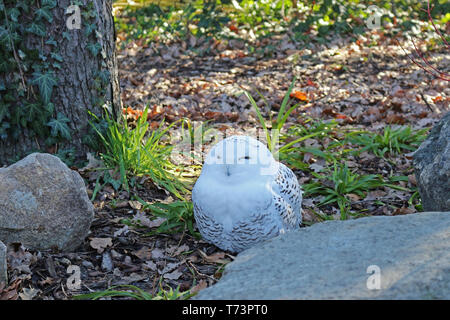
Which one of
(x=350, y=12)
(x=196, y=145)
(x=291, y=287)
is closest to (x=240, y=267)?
(x=291, y=287)

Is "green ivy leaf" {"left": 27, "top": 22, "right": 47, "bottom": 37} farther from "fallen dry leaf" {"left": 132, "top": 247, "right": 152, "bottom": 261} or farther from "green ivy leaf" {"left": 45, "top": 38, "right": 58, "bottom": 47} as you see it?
"fallen dry leaf" {"left": 132, "top": 247, "right": 152, "bottom": 261}

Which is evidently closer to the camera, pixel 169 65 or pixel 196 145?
pixel 196 145

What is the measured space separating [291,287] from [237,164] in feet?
2.79

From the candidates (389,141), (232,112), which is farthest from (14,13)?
(389,141)

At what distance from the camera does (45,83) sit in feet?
12.8

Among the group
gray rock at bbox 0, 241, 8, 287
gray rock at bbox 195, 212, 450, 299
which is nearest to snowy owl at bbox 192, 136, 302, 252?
gray rock at bbox 195, 212, 450, 299

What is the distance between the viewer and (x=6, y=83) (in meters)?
3.90

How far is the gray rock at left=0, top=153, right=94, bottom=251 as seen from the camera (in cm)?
308

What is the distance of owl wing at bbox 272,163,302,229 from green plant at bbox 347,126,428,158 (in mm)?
1499

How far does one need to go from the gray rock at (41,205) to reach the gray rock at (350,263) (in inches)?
43.0

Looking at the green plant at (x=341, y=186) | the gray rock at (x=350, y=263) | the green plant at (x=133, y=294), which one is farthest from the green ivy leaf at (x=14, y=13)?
the green plant at (x=341, y=186)

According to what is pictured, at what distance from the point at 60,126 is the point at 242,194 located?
5.77ft

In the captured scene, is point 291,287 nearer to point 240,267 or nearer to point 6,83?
point 240,267

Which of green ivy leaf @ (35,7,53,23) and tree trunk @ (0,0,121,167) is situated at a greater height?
green ivy leaf @ (35,7,53,23)
